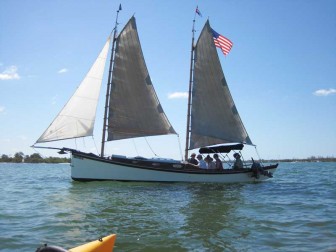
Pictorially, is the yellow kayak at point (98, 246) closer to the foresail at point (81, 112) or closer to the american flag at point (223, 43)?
the foresail at point (81, 112)

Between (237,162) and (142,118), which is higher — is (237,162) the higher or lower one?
the lower one

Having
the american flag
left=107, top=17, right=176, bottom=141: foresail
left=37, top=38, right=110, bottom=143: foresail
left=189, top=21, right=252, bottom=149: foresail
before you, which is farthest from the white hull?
the american flag

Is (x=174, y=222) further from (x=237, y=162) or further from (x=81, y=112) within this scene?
(x=237, y=162)

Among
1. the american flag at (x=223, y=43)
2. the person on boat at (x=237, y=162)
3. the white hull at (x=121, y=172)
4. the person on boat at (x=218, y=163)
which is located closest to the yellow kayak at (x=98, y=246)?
the white hull at (x=121, y=172)

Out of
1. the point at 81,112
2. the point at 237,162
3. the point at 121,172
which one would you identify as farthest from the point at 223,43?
the point at 121,172

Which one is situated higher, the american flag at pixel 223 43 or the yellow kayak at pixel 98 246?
the american flag at pixel 223 43

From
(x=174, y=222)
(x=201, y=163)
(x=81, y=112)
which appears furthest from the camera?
(x=201, y=163)

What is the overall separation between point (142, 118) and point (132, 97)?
1.95 meters

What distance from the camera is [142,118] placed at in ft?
98.6

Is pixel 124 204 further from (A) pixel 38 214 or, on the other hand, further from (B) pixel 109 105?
(B) pixel 109 105

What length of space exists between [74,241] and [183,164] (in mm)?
18523

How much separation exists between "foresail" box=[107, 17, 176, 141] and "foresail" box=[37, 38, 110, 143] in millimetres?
1661

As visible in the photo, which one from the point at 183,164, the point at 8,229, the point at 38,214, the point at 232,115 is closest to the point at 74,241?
the point at 8,229

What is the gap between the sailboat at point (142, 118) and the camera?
26938mm
